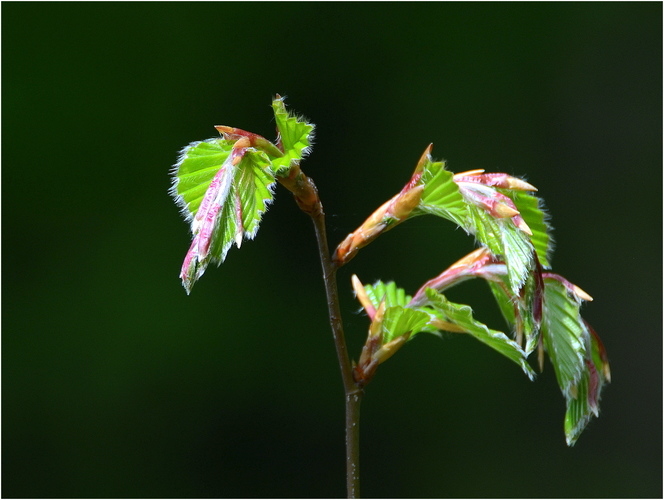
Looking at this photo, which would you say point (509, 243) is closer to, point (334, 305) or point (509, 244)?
point (509, 244)

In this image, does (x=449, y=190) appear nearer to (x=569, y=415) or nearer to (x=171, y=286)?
(x=569, y=415)

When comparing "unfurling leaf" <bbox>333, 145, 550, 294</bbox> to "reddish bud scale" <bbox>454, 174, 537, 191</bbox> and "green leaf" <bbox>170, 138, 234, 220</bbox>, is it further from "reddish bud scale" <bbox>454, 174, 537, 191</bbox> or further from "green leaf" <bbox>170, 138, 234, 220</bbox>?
"green leaf" <bbox>170, 138, 234, 220</bbox>

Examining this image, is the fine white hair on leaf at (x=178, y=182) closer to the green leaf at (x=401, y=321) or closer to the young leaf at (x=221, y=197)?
the young leaf at (x=221, y=197)

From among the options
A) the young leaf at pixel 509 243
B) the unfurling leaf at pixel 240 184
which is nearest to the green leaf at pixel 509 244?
the young leaf at pixel 509 243

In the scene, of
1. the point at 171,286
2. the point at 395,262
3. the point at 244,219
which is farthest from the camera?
the point at 395,262

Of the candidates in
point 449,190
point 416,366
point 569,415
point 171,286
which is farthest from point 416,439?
point 449,190
